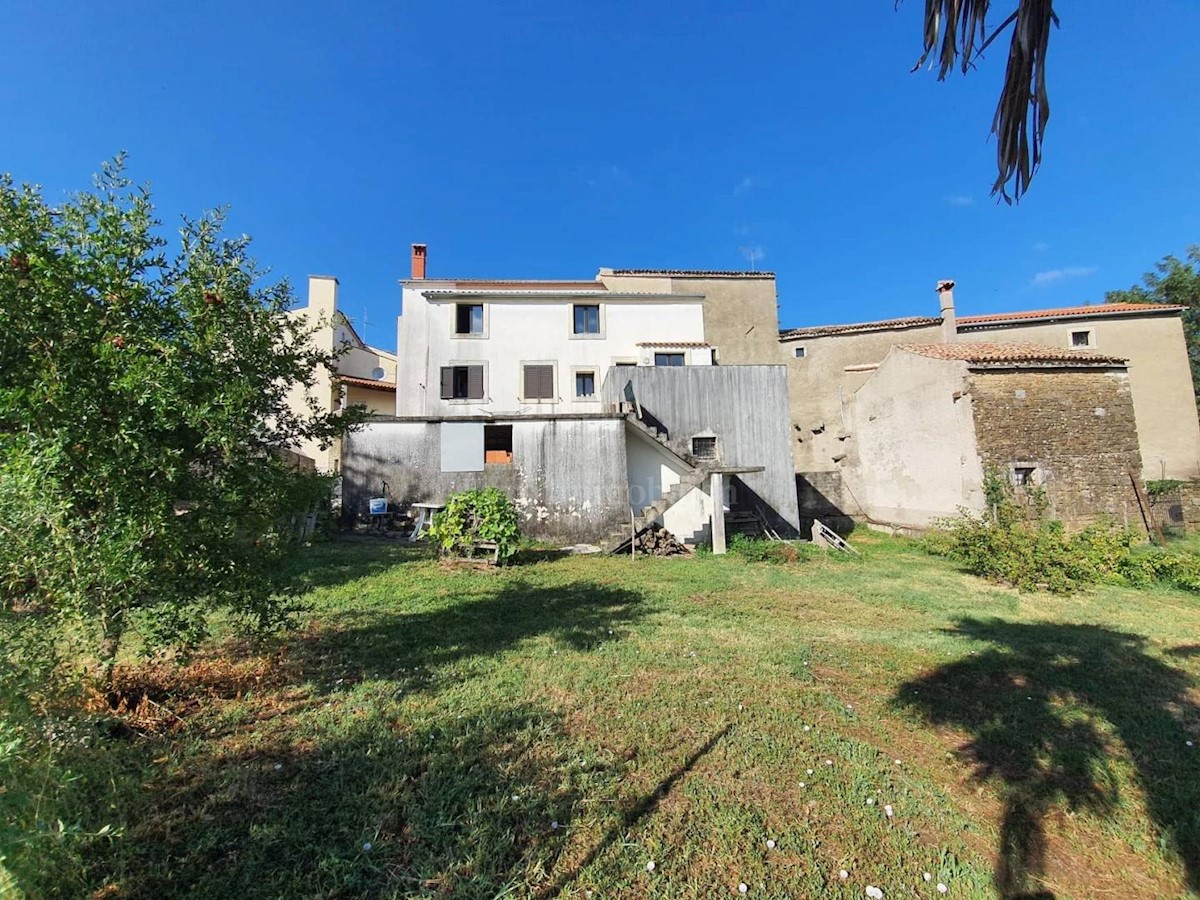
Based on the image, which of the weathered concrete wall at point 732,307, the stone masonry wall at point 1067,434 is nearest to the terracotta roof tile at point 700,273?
the weathered concrete wall at point 732,307

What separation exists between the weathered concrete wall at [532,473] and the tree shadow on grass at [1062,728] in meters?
9.81

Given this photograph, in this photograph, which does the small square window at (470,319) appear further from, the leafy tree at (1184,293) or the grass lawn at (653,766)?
the leafy tree at (1184,293)

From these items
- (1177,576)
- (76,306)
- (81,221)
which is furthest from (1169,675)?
(81,221)

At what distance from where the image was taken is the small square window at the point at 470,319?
67.5 feet

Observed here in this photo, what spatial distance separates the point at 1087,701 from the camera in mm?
4438

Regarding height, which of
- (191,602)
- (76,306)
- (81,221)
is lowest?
(191,602)

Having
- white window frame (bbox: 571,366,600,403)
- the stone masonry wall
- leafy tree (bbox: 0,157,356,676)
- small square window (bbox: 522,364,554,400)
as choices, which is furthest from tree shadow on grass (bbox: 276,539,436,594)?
the stone masonry wall

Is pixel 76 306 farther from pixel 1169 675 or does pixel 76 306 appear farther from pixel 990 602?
pixel 990 602

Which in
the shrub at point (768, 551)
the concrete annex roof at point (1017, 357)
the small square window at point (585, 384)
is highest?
the small square window at point (585, 384)

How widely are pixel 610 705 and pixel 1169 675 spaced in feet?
19.1

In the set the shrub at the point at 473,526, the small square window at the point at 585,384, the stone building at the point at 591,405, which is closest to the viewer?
the shrub at the point at 473,526

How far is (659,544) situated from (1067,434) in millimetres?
13495

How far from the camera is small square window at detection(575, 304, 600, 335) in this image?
21250mm

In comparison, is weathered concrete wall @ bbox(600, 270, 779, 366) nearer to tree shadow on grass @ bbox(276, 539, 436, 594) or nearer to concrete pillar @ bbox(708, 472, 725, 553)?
concrete pillar @ bbox(708, 472, 725, 553)
